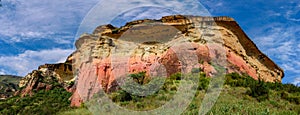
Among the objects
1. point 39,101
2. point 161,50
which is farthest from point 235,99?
point 39,101

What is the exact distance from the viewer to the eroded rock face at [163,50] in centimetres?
2916

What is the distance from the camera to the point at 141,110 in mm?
13883

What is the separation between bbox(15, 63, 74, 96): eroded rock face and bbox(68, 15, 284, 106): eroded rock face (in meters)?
13.5

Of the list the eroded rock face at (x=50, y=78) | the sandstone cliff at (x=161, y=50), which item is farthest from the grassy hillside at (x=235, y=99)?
the eroded rock face at (x=50, y=78)

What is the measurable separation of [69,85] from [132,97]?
3342 centimetres

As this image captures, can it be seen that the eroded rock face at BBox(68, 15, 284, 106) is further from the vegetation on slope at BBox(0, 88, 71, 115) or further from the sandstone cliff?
the vegetation on slope at BBox(0, 88, 71, 115)

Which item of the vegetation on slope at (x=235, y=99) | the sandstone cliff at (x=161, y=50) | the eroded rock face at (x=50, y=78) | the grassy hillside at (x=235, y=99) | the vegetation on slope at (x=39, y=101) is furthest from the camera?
the eroded rock face at (x=50, y=78)

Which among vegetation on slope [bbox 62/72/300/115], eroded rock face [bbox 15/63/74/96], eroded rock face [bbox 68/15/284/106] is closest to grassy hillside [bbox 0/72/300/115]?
vegetation on slope [bbox 62/72/300/115]

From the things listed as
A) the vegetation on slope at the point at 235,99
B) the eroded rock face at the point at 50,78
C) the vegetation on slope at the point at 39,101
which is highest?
the eroded rock face at the point at 50,78

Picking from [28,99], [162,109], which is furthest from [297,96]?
[28,99]

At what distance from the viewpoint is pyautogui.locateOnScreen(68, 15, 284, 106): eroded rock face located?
2916cm

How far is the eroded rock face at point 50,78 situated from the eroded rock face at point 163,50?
532 inches

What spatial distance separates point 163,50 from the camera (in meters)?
32.0

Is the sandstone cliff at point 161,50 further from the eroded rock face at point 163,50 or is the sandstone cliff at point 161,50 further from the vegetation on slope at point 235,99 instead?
the vegetation on slope at point 235,99
